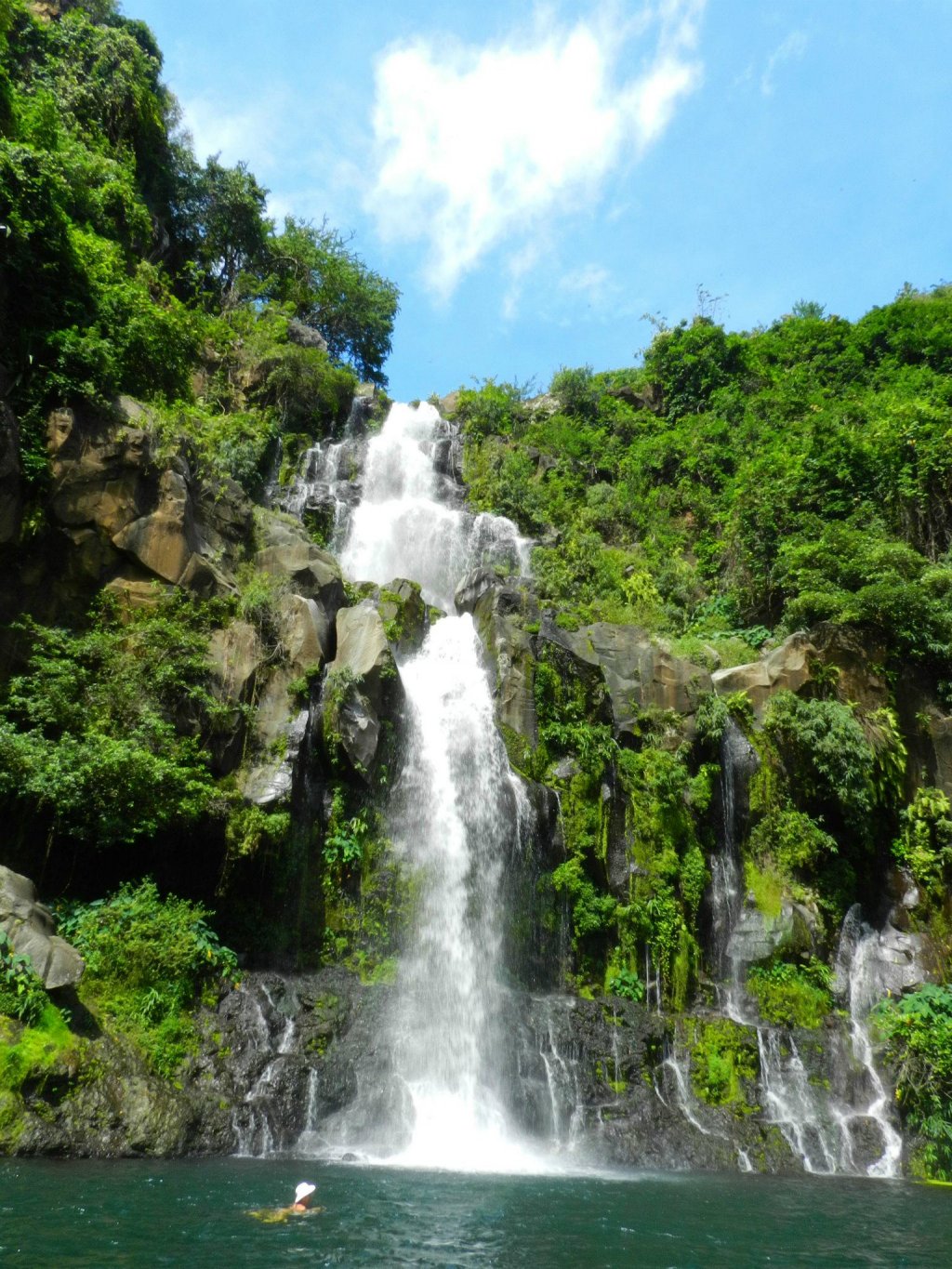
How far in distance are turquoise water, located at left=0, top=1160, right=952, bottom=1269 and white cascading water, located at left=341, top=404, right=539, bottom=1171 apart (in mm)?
2193

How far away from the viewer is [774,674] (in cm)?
1834

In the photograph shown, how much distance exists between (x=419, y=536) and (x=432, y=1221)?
18401 millimetres

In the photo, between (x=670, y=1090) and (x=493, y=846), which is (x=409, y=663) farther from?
(x=670, y=1090)

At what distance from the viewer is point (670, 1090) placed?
13.4m

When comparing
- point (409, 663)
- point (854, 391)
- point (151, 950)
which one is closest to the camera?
point (151, 950)

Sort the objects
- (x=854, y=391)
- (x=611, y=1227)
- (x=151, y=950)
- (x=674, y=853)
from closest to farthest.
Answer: (x=611, y=1227), (x=151, y=950), (x=674, y=853), (x=854, y=391)

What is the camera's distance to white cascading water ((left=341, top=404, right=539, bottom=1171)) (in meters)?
12.3

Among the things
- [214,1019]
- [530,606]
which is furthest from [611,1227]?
[530,606]

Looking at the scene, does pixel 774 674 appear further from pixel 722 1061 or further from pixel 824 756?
pixel 722 1061

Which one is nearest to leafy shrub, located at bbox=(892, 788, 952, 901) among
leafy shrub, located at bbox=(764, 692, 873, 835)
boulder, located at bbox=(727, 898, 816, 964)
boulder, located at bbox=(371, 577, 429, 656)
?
leafy shrub, located at bbox=(764, 692, 873, 835)

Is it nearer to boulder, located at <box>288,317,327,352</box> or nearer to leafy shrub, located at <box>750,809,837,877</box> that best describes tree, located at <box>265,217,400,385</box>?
boulder, located at <box>288,317,327,352</box>

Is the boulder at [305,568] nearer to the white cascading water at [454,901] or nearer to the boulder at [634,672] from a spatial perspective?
the white cascading water at [454,901]

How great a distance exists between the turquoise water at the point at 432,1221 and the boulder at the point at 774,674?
9830mm

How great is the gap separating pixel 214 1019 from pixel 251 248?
29618 millimetres
